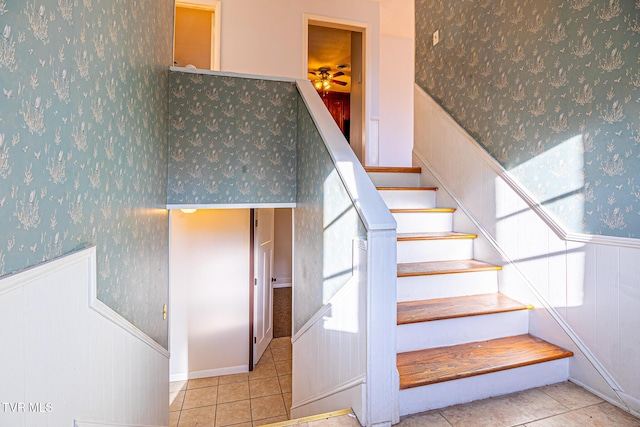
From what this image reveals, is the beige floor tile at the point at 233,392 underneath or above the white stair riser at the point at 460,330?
underneath

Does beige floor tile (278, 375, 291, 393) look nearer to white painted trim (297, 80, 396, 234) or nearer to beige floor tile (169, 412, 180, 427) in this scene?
beige floor tile (169, 412, 180, 427)

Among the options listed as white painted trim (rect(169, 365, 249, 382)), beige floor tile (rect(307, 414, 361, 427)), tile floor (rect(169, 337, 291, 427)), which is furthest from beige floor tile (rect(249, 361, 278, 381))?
beige floor tile (rect(307, 414, 361, 427))

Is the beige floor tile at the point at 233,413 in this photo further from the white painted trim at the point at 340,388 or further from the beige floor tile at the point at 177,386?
the white painted trim at the point at 340,388

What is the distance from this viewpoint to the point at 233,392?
375 cm

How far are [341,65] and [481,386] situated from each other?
→ 20.2 ft

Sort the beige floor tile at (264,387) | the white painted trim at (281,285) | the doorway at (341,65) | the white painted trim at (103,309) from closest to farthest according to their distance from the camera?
the white painted trim at (103,309) → the beige floor tile at (264,387) → the doorway at (341,65) → the white painted trim at (281,285)

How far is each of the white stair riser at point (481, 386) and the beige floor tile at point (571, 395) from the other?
29 millimetres

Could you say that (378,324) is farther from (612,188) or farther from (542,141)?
(542,141)

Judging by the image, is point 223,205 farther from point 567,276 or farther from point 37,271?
point 567,276

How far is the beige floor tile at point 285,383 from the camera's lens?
3.79 meters

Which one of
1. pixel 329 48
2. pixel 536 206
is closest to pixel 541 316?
pixel 536 206

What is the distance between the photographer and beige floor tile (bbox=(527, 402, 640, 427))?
139cm

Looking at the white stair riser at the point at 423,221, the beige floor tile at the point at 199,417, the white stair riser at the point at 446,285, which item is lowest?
A: the beige floor tile at the point at 199,417

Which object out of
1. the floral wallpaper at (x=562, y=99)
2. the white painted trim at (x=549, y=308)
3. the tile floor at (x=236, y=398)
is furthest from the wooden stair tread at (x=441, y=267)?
the tile floor at (x=236, y=398)
